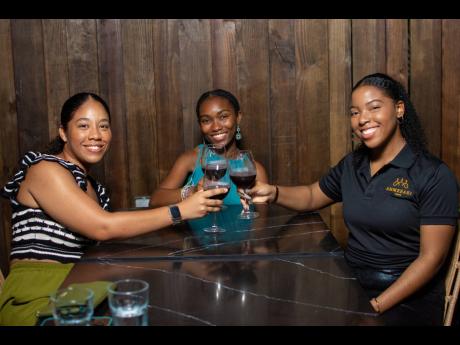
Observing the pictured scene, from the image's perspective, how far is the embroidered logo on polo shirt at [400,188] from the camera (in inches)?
77.7

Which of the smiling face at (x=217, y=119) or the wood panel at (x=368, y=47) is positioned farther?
the wood panel at (x=368, y=47)

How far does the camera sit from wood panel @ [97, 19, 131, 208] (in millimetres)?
3123

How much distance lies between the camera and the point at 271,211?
8.03 ft

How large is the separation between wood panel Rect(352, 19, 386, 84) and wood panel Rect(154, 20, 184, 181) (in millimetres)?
1046

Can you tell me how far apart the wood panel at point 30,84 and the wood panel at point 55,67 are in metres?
0.03

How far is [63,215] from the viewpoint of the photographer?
194 centimetres

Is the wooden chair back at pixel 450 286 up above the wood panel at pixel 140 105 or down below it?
below

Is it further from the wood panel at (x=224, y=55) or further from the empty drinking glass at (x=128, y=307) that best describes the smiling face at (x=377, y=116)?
the empty drinking glass at (x=128, y=307)

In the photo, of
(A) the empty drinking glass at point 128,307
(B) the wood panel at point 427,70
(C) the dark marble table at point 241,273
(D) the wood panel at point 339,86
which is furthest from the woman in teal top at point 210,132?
(A) the empty drinking glass at point 128,307

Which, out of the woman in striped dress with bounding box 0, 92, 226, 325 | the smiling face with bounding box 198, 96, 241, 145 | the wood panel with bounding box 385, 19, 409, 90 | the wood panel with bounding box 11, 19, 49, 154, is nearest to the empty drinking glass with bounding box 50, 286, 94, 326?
the woman in striped dress with bounding box 0, 92, 226, 325

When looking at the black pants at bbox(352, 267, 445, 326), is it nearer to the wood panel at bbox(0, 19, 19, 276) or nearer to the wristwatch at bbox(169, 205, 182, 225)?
the wristwatch at bbox(169, 205, 182, 225)

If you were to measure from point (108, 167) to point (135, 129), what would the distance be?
0.29 m

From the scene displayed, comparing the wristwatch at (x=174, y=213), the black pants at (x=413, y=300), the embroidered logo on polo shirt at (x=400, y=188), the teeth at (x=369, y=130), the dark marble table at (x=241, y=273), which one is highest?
the teeth at (x=369, y=130)
